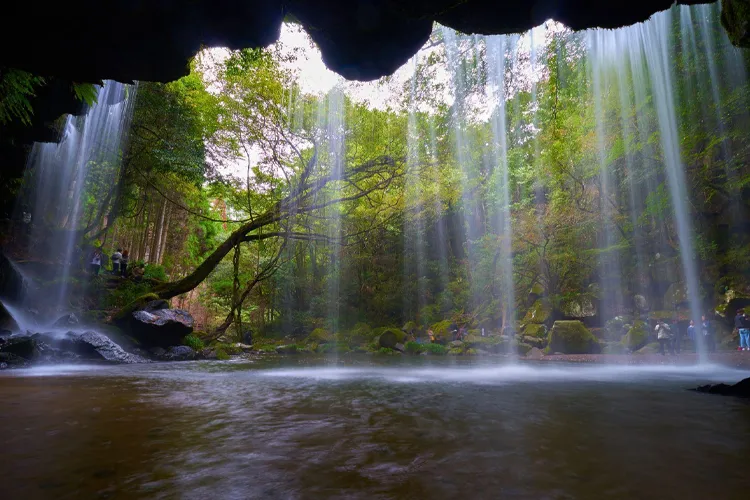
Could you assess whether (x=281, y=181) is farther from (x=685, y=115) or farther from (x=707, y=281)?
(x=707, y=281)

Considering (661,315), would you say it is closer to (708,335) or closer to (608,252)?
(708,335)

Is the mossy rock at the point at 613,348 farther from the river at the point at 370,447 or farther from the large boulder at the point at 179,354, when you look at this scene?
the large boulder at the point at 179,354

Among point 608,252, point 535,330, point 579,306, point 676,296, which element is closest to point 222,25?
point 535,330

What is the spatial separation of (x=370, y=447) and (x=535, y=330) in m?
17.7

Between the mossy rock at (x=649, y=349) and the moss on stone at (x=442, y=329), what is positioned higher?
the moss on stone at (x=442, y=329)

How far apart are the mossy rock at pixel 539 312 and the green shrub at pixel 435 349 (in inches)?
199

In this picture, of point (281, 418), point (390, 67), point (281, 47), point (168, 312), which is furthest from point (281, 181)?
point (281, 418)

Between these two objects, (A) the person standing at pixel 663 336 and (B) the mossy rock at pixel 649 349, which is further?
(B) the mossy rock at pixel 649 349

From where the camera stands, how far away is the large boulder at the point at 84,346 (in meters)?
9.66

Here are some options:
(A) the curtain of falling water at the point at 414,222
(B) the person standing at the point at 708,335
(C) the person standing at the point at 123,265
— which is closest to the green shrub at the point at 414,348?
(A) the curtain of falling water at the point at 414,222

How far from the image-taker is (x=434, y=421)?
3.16 m

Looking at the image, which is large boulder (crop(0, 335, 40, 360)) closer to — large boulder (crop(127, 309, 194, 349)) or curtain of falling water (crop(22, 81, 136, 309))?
large boulder (crop(127, 309, 194, 349))

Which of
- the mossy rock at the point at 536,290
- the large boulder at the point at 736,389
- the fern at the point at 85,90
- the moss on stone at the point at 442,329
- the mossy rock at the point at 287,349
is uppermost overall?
the fern at the point at 85,90

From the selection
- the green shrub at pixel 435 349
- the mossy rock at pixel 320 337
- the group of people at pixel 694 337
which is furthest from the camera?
the mossy rock at pixel 320 337
